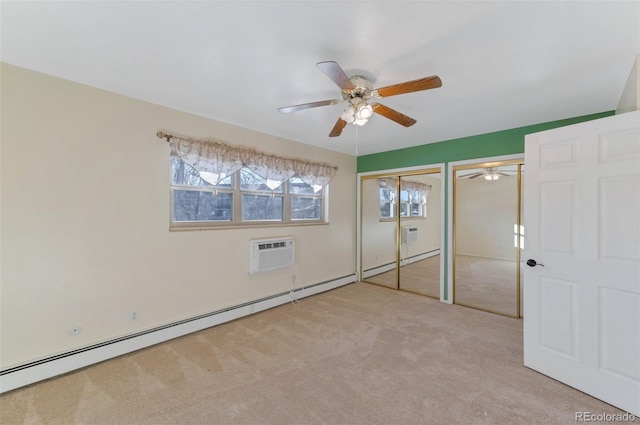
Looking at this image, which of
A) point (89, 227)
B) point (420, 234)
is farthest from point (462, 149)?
point (89, 227)

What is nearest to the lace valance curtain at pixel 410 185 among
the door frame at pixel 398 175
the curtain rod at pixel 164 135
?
the door frame at pixel 398 175

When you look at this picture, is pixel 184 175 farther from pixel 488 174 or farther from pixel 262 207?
pixel 488 174

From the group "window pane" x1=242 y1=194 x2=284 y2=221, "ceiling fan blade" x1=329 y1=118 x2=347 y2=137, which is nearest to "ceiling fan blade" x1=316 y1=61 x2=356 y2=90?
"ceiling fan blade" x1=329 y1=118 x2=347 y2=137

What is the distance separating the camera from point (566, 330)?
6.74ft

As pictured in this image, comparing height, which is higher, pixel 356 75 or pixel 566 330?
pixel 356 75

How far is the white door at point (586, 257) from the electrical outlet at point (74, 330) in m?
3.88

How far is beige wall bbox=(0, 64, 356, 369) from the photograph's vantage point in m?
1.99

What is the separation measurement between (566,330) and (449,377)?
983mm

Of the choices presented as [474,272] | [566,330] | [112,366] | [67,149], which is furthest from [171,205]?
[474,272]

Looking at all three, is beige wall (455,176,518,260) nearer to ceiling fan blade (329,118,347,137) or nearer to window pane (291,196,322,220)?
window pane (291,196,322,220)

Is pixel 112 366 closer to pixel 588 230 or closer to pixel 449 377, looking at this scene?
pixel 449 377

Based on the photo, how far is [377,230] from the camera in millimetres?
4949

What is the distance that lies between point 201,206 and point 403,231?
3.35 m

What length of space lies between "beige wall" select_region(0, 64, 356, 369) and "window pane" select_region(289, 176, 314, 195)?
1168 millimetres
